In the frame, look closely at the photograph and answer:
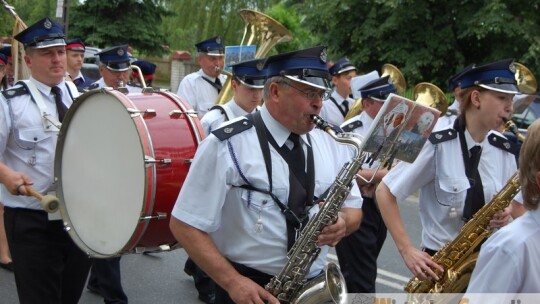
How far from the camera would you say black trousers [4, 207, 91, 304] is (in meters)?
4.23

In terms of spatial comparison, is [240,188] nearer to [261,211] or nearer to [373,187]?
[261,211]

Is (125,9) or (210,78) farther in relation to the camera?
(125,9)

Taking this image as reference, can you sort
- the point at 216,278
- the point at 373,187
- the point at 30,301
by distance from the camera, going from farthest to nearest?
the point at 373,187 → the point at 30,301 → the point at 216,278

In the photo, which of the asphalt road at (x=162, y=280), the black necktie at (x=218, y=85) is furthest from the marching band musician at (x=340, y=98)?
the asphalt road at (x=162, y=280)

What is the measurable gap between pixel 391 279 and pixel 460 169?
3.36 metres

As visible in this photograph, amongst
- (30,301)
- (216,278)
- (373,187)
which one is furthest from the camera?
(373,187)

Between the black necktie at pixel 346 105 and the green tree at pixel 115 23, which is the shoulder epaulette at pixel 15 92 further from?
the green tree at pixel 115 23

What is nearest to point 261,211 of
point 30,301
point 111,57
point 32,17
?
point 30,301

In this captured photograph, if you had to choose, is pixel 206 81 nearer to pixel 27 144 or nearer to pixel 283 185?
pixel 27 144

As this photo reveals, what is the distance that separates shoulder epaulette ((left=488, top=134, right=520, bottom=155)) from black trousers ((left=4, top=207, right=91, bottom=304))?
8.17 feet

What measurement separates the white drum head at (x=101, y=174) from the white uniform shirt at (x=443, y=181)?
4.57 ft

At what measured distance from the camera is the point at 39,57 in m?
4.49

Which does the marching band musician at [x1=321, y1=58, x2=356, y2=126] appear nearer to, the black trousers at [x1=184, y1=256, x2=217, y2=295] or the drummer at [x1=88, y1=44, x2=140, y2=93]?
the drummer at [x1=88, y1=44, x2=140, y2=93]

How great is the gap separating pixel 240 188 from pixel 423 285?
4.07 feet
